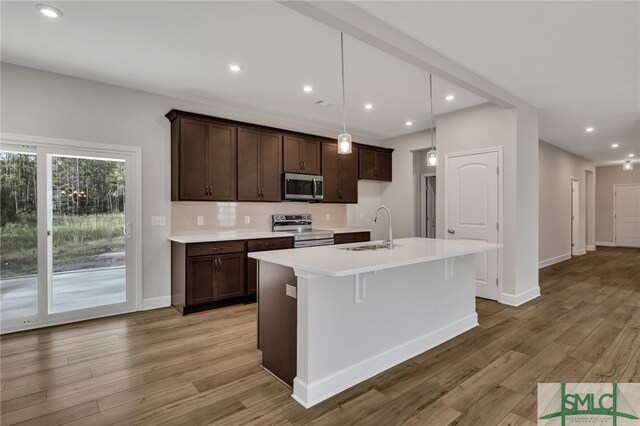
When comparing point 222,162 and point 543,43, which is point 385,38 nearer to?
point 543,43

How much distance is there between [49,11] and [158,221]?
2396 millimetres

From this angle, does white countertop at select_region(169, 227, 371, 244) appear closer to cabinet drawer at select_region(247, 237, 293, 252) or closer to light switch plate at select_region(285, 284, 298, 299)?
cabinet drawer at select_region(247, 237, 293, 252)

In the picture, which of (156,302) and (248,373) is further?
(156,302)

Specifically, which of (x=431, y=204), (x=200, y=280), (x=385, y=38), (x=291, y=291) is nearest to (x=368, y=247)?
(x=291, y=291)

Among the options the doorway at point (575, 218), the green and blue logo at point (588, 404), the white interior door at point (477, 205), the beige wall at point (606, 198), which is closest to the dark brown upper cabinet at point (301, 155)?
the white interior door at point (477, 205)

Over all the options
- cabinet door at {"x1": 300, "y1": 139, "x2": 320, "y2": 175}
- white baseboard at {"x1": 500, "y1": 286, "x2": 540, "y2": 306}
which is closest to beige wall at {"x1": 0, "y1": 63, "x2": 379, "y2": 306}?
cabinet door at {"x1": 300, "y1": 139, "x2": 320, "y2": 175}

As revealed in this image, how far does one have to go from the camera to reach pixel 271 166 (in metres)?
4.95

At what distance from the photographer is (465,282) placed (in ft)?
11.6

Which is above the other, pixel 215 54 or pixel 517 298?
pixel 215 54

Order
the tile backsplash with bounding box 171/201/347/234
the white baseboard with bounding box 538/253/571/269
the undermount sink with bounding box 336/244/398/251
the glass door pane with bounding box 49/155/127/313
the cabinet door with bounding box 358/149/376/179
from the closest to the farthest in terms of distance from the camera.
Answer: the undermount sink with bounding box 336/244/398/251 → the glass door pane with bounding box 49/155/127/313 → the tile backsplash with bounding box 171/201/347/234 → the cabinet door with bounding box 358/149/376/179 → the white baseboard with bounding box 538/253/571/269

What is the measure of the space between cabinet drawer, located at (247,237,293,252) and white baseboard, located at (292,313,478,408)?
2345 millimetres

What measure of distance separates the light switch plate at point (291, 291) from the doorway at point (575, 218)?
9.10m

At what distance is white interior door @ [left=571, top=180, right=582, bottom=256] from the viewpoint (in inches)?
340

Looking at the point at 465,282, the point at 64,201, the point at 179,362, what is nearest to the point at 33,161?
the point at 64,201
